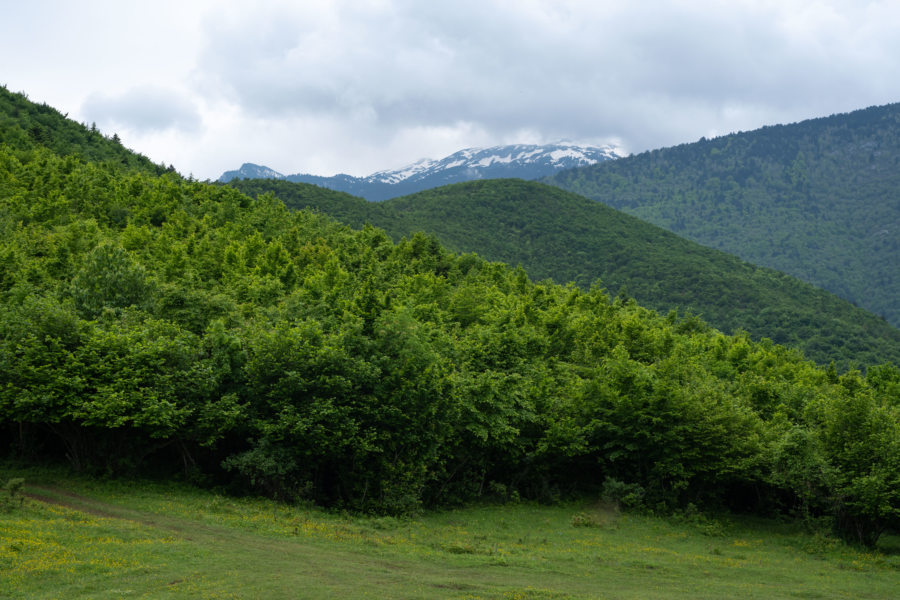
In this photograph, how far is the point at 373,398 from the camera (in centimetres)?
3606

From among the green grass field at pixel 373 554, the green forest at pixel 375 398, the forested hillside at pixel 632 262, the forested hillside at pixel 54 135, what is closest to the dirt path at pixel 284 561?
the green grass field at pixel 373 554

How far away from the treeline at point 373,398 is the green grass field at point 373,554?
107 inches

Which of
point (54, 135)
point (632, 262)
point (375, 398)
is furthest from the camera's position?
point (632, 262)

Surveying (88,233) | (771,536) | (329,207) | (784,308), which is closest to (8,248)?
(88,233)

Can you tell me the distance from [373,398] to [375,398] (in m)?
0.15

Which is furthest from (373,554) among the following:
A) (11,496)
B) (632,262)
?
(632,262)

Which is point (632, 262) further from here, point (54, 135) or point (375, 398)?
point (375, 398)

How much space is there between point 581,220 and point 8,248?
156884 mm

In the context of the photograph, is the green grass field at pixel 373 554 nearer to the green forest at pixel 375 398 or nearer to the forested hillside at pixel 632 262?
the green forest at pixel 375 398

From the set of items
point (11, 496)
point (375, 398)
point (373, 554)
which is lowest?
point (373, 554)

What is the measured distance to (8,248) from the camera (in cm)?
4631

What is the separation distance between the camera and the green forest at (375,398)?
33.9 metres

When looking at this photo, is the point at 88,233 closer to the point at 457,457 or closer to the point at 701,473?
the point at 457,457

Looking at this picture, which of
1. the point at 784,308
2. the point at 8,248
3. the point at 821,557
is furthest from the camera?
the point at 784,308
